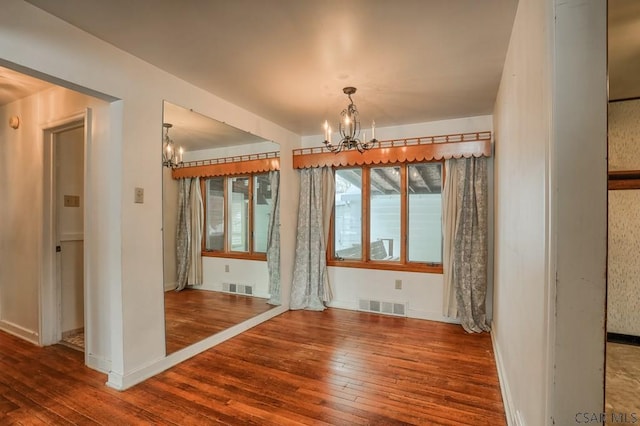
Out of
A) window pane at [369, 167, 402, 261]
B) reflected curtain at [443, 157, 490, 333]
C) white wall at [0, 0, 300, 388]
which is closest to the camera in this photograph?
white wall at [0, 0, 300, 388]

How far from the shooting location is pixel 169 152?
2703 millimetres

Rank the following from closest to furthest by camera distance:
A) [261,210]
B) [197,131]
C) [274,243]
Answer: [197,131], [261,210], [274,243]

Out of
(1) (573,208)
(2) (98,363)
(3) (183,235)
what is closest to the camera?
(1) (573,208)

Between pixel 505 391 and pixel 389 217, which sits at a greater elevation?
pixel 389 217

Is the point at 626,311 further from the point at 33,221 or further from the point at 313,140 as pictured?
the point at 33,221

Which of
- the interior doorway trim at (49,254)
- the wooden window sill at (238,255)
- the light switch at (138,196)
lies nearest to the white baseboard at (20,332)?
the interior doorway trim at (49,254)

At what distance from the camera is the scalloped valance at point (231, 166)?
3012mm

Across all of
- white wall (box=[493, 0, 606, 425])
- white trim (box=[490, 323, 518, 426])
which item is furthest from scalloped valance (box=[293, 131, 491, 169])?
white wall (box=[493, 0, 606, 425])

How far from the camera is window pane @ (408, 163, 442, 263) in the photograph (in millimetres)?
3914

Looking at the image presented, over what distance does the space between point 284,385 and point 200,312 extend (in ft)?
4.27

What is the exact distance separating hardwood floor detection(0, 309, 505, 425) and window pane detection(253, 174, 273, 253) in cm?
114

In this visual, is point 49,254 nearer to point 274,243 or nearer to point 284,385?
point 274,243

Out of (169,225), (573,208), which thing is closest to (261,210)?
(169,225)

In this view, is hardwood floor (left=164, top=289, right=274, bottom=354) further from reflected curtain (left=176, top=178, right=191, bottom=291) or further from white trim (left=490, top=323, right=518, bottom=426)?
white trim (left=490, top=323, right=518, bottom=426)
